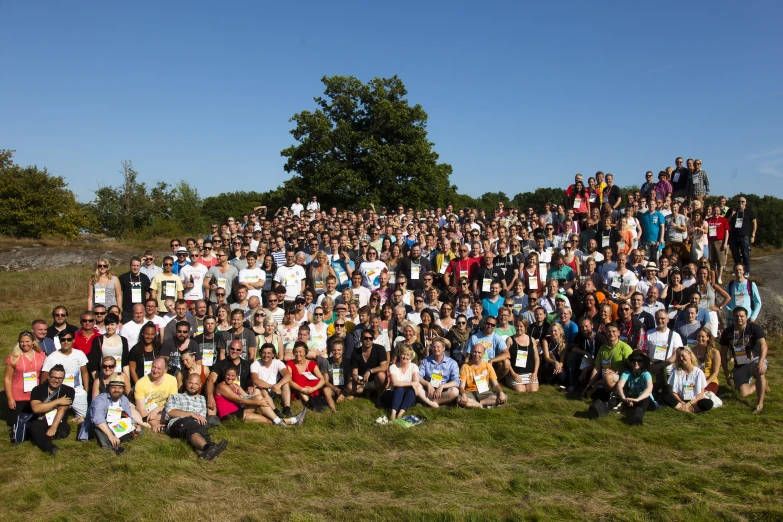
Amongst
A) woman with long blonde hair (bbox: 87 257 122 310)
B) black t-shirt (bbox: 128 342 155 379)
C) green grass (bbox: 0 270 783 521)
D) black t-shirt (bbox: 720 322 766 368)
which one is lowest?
green grass (bbox: 0 270 783 521)

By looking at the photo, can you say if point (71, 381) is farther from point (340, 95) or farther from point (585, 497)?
point (340, 95)

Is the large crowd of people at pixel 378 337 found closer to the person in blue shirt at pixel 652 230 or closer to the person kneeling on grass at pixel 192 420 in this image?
the person kneeling on grass at pixel 192 420

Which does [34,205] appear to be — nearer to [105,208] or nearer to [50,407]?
[105,208]

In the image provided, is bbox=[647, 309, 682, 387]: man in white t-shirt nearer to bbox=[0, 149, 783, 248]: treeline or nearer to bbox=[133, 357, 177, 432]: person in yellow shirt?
bbox=[133, 357, 177, 432]: person in yellow shirt

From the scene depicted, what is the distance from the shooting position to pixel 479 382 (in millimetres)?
7945

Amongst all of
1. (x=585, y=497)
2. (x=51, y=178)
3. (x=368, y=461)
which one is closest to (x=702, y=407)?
(x=585, y=497)

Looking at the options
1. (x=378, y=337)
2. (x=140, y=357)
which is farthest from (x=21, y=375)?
(x=378, y=337)

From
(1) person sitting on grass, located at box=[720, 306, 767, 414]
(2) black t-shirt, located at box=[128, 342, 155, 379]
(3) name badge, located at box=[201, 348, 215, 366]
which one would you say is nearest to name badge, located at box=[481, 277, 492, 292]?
(1) person sitting on grass, located at box=[720, 306, 767, 414]

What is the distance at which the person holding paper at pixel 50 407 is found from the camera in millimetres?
Result: 6679

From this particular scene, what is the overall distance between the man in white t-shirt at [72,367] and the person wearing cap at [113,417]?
0.67 metres

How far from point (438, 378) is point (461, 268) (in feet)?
9.76

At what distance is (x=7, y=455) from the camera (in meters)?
6.40

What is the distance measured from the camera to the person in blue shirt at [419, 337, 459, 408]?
7.79 m

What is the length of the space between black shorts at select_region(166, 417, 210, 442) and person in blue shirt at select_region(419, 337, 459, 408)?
2874mm
